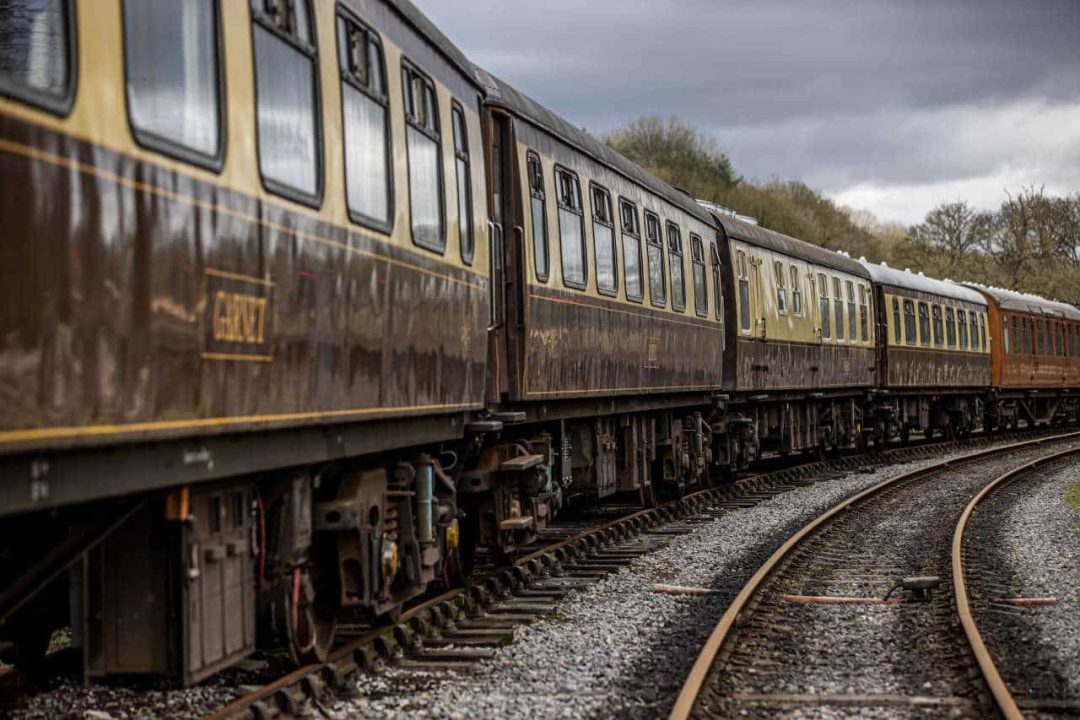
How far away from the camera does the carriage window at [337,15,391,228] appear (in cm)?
715

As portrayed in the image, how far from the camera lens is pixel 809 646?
9.16 meters

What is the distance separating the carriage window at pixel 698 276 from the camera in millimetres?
17656

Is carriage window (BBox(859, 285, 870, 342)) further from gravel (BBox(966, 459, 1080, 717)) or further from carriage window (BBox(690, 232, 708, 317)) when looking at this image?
carriage window (BBox(690, 232, 708, 317))

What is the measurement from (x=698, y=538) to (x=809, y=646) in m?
5.64

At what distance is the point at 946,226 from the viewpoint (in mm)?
72938

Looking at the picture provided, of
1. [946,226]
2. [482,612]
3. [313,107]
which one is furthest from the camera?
[946,226]

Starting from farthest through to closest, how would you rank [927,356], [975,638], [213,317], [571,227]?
1. [927,356]
2. [571,227]
3. [975,638]
4. [213,317]

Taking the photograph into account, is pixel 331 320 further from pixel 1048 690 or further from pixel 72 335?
pixel 1048 690

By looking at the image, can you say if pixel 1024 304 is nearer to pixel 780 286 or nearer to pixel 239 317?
pixel 780 286

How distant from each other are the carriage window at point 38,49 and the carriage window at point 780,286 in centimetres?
1825

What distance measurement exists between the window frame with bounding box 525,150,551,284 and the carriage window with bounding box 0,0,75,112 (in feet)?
20.3

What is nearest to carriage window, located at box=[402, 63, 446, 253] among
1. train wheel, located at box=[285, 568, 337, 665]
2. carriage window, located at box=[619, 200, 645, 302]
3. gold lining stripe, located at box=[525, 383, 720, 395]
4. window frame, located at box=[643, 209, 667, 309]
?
train wheel, located at box=[285, 568, 337, 665]

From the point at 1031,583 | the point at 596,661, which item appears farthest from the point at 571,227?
the point at 596,661

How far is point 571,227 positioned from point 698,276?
18.4 ft
